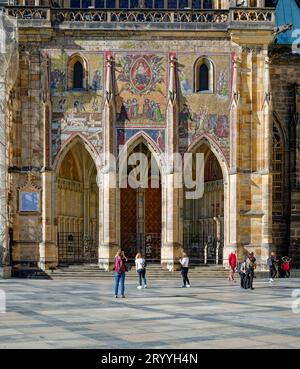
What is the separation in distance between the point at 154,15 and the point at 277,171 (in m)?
9.40

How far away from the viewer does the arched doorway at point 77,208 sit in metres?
35.7

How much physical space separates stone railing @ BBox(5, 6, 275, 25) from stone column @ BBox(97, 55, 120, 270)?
6.86 ft

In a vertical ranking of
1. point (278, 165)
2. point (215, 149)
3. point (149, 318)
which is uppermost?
→ point (215, 149)

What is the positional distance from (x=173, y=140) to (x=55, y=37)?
21.3 feet

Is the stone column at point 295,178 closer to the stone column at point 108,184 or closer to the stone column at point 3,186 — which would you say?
the stone column at point 108,184

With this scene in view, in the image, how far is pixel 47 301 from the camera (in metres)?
21.6

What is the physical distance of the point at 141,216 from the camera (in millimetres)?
37406

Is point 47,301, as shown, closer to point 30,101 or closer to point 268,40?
point 30,101

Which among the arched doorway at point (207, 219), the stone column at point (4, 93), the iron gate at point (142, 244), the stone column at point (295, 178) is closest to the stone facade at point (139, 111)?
the stone column at point (4, 93)

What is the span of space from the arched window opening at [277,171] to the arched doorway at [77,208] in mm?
8397

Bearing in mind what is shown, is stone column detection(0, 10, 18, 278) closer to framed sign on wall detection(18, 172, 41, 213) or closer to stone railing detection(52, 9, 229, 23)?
framed sign on wall detection(18, 172, 41, 213)

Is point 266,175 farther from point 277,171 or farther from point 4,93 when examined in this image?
point 4,93
